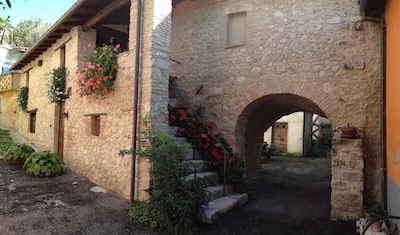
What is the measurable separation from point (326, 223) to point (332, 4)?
13.4 feet

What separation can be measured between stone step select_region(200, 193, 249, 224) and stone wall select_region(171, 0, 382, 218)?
1292 mm

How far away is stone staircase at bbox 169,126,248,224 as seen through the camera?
15.7 ft

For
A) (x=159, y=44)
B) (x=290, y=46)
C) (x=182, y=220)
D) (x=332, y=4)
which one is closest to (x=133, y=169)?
(x=182, y=220)

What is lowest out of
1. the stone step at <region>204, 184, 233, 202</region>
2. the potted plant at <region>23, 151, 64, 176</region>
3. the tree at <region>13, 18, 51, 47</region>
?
the stone step at <region>204, 184, 233, 202</region>

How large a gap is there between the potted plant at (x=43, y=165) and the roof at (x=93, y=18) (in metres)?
3.44

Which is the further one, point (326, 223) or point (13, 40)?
point (13, 40)

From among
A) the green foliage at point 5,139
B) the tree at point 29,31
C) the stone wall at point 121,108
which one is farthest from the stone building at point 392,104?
the tree at point 29,31

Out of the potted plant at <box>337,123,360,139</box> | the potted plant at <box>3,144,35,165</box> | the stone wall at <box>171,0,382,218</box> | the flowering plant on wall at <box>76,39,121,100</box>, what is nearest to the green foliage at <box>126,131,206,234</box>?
the flowering plant on wall at <box>76,39,121,100</box>

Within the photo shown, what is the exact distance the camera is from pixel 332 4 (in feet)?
17.9

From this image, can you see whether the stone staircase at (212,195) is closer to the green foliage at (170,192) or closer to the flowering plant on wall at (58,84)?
the green foliage at (170,192)

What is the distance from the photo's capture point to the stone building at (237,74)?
5020 millimetres

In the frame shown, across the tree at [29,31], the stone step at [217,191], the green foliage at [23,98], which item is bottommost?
the stone step at [217,191]

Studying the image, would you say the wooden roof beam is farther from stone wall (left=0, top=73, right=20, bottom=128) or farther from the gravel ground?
stone wall (left=0, top=73, right=20, bottom=128)

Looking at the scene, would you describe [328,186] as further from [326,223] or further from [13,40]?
[13,40]
